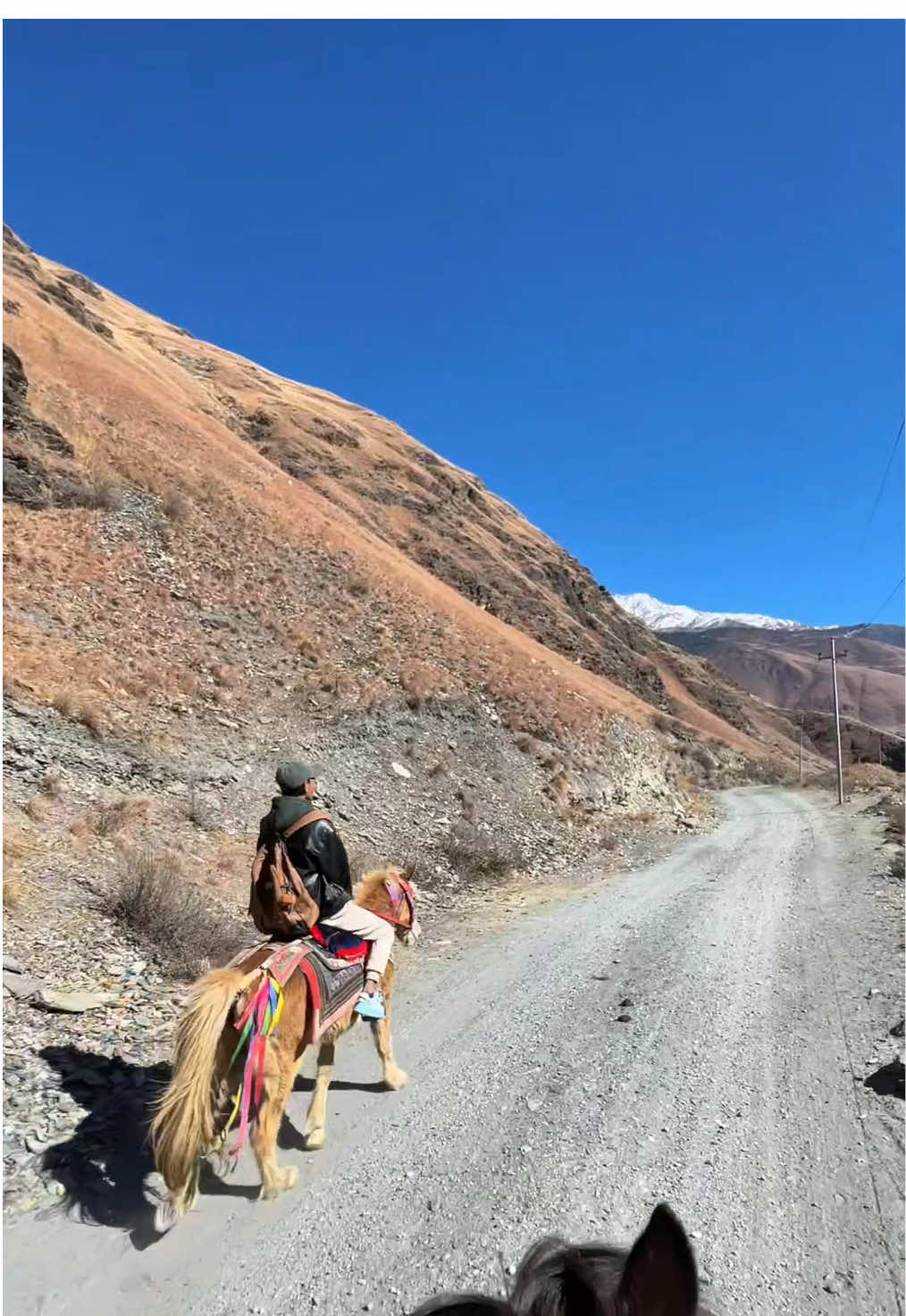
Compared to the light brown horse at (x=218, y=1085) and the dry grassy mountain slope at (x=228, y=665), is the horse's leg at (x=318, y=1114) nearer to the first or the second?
the light brown horse at (x=218, y=1085)

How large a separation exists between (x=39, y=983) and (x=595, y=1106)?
473cm

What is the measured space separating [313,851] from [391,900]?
3.72 ft

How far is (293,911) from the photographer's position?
4.51 metres

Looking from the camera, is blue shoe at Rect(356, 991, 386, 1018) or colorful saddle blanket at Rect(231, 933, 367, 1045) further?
blue shoe at Rect(356, 991, 386, 1018)

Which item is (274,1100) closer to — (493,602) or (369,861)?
(369,861)

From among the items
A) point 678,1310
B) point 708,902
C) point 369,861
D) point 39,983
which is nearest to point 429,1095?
point 39,983

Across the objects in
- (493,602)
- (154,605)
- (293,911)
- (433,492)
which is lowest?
(293,911)

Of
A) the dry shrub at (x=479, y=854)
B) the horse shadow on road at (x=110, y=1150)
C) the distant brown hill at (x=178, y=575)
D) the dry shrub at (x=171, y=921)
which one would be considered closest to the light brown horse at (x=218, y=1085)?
the horse shadow on road at (x=110, y=1150)

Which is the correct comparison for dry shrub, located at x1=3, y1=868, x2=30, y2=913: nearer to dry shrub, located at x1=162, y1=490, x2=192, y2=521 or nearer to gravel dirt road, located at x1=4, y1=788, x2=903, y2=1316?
gravel dirt road, located at x1=4, y1=788, x2=903, y2=1316

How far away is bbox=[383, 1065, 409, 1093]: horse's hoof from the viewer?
526cm

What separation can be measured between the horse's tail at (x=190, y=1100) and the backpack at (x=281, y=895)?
2.67ft

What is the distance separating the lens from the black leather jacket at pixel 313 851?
466cm

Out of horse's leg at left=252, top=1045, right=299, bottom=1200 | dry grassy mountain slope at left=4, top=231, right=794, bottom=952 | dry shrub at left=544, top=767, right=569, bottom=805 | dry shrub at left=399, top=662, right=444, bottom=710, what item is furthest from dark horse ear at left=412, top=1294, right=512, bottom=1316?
dry shrub at left=399, top=662, right=444, bottom=710

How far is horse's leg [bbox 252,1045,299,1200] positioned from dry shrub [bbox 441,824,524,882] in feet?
29.1
